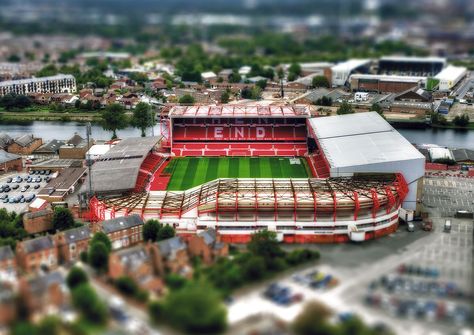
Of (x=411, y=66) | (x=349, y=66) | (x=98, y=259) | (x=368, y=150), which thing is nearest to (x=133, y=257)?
(x=98, y=259)

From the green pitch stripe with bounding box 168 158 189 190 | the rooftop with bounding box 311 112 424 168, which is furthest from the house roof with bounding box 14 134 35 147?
the rooftop with bounding box 311 112 424 168

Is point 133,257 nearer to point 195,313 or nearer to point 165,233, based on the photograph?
point 165,233

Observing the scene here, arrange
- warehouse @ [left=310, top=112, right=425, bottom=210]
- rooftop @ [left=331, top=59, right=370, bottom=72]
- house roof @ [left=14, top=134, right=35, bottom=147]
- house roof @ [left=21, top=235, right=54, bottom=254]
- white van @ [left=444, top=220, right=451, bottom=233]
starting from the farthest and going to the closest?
1. rooftop @ [left=331, top=59, right=370, bottom=72]
2. house roof @ [left=14, top=134, right=35, bottom=147]
3. warehouse @ [left=310, top=112, right=425, bottom=210]
4. white van @ [left=444, top=220, right=451, bottom=233]
5. house roof @ [left=21, top=235, right=54, bottom=254]

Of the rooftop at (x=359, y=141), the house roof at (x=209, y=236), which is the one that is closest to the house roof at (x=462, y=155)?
the rooftop at (x=359, y=141)

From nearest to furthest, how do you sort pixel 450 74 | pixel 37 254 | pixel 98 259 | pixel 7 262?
1. pixel 7 262
2. pixel 98 259
3. pixel 37 254
4. pixel 450 74

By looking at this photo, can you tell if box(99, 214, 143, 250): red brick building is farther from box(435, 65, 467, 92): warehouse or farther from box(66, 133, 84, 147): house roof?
box(435, 65, 467, 92): warehouse

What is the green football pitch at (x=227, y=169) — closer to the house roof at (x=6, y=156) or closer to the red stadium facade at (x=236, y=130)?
the red stadium facade at (x=236, y=130)
